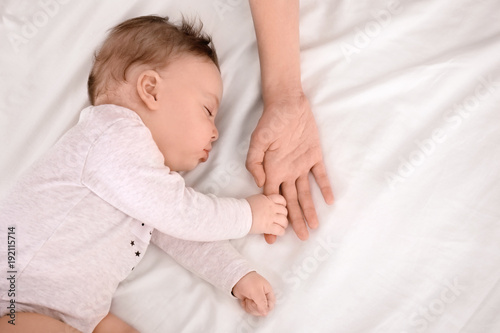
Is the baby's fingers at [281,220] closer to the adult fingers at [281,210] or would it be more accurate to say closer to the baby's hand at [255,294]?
the adult fingers at [281,210]

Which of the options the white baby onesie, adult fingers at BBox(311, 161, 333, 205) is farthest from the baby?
adult fingers at BBox(311, 161, 333, 205)

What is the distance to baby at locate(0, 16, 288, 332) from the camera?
3.74 ft

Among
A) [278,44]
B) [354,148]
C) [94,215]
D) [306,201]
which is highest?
[278,44]

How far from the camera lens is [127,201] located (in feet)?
3.84

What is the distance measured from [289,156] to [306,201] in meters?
0.13

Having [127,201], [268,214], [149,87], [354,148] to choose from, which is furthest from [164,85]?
[354,148]

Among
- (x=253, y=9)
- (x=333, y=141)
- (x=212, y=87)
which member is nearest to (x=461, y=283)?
(x=333, y=141)

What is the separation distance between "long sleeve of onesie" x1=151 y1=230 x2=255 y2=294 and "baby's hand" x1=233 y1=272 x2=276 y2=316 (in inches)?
0.7

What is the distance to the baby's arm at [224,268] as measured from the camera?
1201 mm

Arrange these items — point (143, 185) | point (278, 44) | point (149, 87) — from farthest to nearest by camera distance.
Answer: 1. point (278, 44)
2. point (149, 87)
3. point (143, 185)

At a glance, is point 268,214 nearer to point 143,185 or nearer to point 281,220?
point 281,220

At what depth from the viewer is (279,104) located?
1363 millimetres

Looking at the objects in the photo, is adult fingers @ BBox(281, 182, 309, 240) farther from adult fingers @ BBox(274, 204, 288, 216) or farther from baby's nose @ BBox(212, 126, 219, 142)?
baby's nose @ BBox(212, 126, 219, 142)

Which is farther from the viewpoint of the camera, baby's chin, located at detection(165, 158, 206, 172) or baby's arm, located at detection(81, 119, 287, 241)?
baby's chin, located at detection(165, 158, 206, 172)
